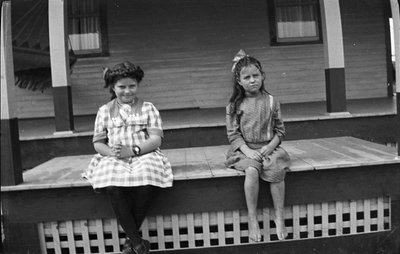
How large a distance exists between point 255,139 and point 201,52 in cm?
527

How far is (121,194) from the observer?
2.88 meters

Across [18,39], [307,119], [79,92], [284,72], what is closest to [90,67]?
[79,92]

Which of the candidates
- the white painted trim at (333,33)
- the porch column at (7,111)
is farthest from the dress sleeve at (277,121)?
the white painted trim at (333,33)

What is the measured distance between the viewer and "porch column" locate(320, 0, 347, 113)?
548cm

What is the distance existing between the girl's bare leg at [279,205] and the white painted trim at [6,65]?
2039 mm

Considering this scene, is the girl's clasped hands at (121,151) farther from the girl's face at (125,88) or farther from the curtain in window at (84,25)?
the curtain in window at (84,25)

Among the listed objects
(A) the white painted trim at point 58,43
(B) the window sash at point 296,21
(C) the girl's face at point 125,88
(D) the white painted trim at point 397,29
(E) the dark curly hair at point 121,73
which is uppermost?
(B) the window sash at point 296,21

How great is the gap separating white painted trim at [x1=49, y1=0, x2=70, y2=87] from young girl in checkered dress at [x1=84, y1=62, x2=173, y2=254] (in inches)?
95.9

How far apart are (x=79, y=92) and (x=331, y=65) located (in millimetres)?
4918

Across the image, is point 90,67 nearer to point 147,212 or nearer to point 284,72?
point 284,72

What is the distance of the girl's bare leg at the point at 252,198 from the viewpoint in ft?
10.0

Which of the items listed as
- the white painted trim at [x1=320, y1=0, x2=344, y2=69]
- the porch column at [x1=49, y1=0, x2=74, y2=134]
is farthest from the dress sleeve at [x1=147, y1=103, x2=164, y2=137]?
the white painted trim at [x1=320, y1=0, x2=344, y2=69]

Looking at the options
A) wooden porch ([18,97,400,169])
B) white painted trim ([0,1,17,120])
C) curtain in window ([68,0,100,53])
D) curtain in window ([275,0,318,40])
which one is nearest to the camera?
white painted trim ([0,1,17,120])

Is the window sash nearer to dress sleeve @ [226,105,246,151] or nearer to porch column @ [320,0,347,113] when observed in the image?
porch column @ [320,0,347,113]
